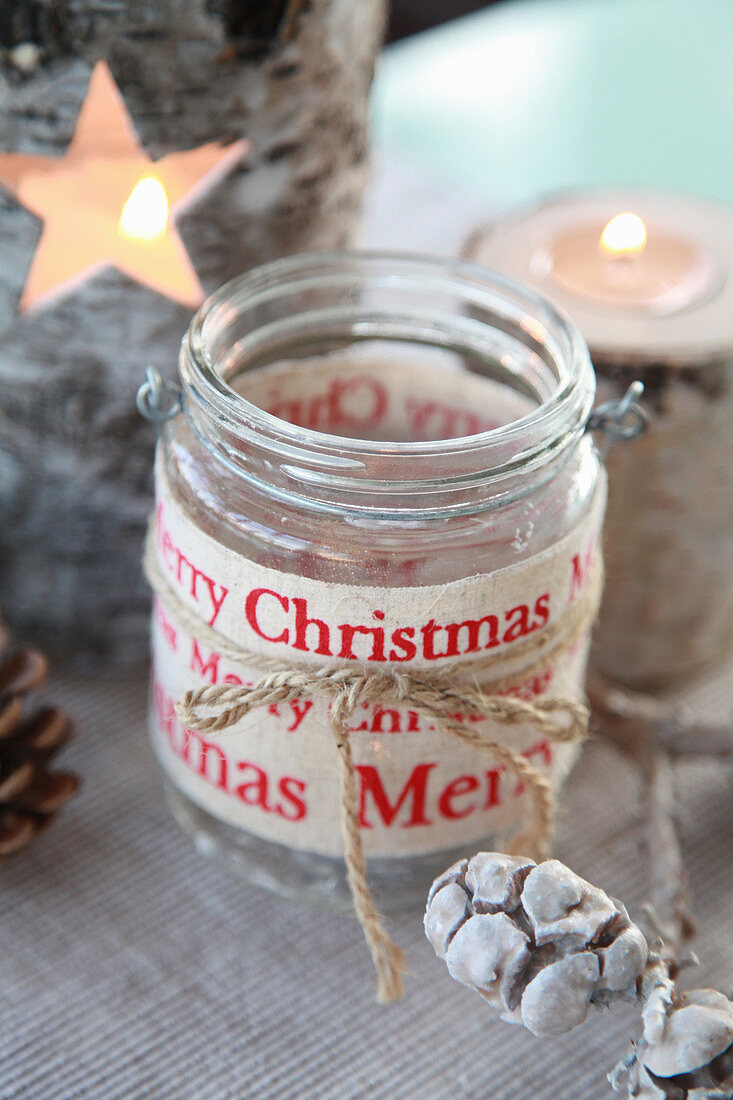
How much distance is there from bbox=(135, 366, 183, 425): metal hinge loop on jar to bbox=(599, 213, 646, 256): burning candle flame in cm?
25

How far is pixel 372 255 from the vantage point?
0.50 metres

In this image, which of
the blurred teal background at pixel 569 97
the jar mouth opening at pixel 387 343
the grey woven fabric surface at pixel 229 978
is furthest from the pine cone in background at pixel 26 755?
the blurred teal background at pixel 569 97

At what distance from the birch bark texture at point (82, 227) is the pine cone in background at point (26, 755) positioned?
88 mm

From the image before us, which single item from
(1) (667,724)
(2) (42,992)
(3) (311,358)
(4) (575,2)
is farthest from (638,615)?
(4) (575,2)

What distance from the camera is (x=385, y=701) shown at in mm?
411

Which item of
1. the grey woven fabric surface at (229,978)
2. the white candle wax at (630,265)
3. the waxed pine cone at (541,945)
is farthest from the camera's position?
the white candle wax at (630,265)

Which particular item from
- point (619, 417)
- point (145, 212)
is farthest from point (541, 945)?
point (145, 212)

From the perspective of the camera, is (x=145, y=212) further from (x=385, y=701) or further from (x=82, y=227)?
(x=385, y=701)

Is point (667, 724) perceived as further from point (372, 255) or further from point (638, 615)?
point (372, 255)

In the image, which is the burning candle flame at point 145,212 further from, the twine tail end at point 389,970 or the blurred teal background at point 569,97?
the blurred teal background at point 569,97

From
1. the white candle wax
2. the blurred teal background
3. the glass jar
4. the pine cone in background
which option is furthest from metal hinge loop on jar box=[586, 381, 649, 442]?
the blurred teal background

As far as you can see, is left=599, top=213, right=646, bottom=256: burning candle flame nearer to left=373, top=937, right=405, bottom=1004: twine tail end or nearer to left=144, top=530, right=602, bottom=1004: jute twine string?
left=144, top=530, right=602, bottom=1004: jute twine string

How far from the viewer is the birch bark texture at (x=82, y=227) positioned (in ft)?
1.50

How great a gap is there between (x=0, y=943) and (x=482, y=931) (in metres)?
0.24
